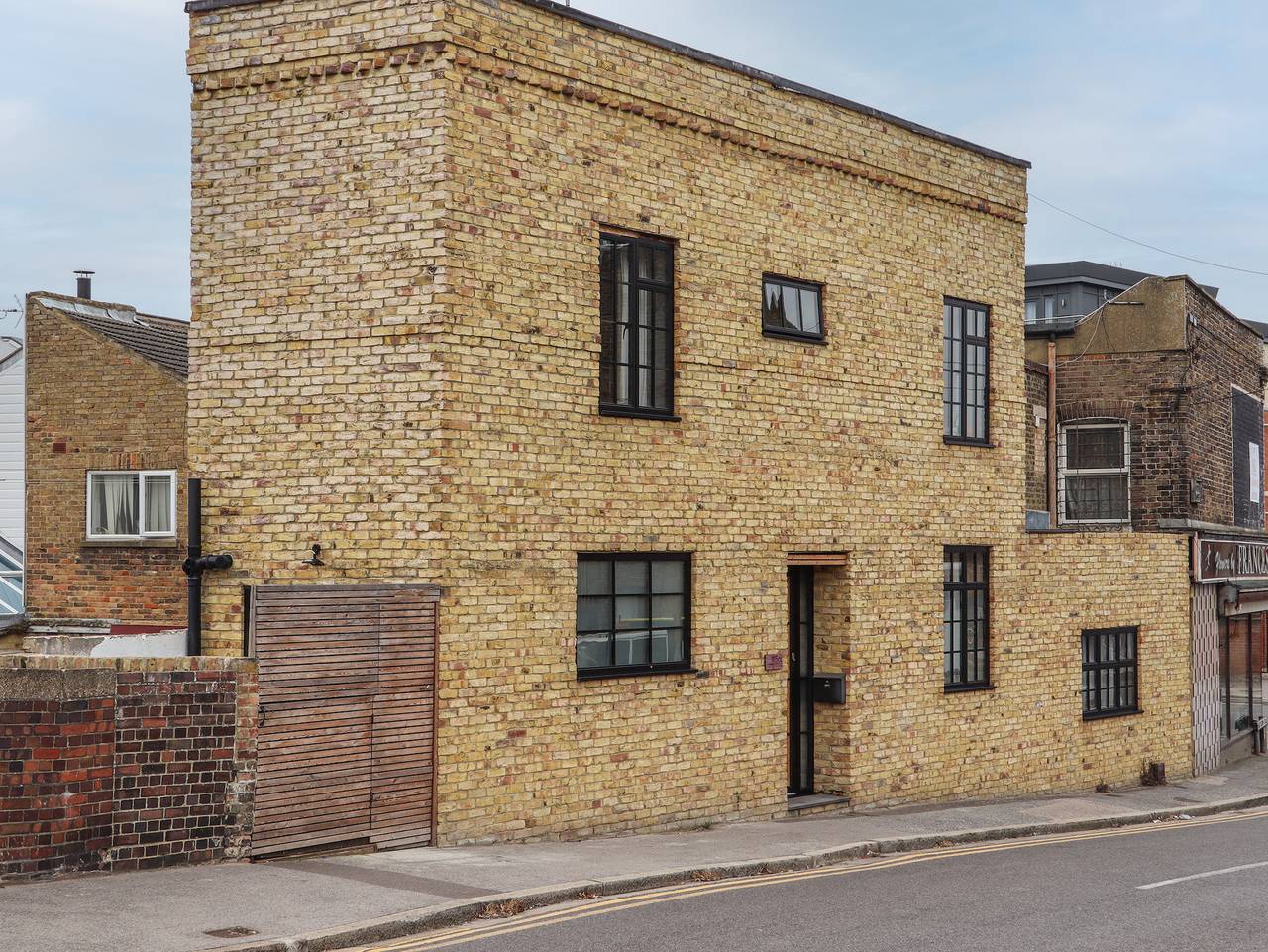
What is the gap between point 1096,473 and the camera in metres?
24.4

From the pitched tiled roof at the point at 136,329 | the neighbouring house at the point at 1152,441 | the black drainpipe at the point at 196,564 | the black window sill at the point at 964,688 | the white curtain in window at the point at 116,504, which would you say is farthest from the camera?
the neighbouring house at the point at 1152,441

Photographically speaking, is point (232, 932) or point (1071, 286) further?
point (1071, 286)

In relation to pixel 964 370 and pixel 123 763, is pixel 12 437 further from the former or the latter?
pixel 964 370

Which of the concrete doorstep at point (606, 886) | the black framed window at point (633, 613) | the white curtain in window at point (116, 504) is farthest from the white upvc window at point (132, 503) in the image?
the concrete doorstep at point (606, 886)

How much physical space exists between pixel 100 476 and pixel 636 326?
913cm

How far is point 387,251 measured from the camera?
12.4 metres

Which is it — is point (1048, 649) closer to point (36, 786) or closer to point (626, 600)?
point (626, 600)

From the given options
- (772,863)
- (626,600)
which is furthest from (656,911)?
(626,600)

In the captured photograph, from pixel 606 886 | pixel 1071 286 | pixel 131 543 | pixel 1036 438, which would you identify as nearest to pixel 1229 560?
pixel 1036 438

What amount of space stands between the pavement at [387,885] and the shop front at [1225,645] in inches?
327

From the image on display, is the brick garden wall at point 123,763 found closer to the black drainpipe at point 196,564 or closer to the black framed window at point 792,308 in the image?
the black drainpipe at point 196,564

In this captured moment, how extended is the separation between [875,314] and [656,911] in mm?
8647

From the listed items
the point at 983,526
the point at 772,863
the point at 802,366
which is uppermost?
the point at 802,366

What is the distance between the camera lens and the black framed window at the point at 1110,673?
64.7ft
